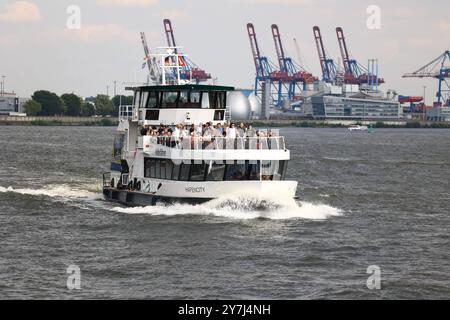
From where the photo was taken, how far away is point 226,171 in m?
40.3

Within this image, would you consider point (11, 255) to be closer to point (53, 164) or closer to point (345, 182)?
point (345, 182)

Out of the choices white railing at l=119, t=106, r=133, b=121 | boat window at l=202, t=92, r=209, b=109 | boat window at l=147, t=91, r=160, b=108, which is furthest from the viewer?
white railing at l=119, t=106, r=133, b=121

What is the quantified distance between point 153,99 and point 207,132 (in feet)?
14.8

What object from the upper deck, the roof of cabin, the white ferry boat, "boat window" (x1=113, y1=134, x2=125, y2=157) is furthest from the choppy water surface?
the roof of cabin

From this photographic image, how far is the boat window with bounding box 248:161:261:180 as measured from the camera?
40.6 meters

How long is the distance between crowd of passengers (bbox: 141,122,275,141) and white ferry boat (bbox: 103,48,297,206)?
5cm

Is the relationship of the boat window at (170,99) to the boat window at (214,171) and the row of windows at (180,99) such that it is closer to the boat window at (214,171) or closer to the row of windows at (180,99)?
the row of windows at (180,99)

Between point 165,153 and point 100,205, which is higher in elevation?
point 165,153

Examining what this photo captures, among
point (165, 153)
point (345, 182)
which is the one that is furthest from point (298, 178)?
point (165, 153)

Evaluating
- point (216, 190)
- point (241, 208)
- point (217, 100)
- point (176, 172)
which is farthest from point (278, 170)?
point (217, 100)

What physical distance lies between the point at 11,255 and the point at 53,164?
42229 millimetres

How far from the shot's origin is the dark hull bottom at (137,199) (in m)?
40.5

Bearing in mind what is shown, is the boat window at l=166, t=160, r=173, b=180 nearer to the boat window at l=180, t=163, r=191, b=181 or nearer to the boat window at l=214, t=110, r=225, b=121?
the boat window at l=180, t=163, r=191, b=181
